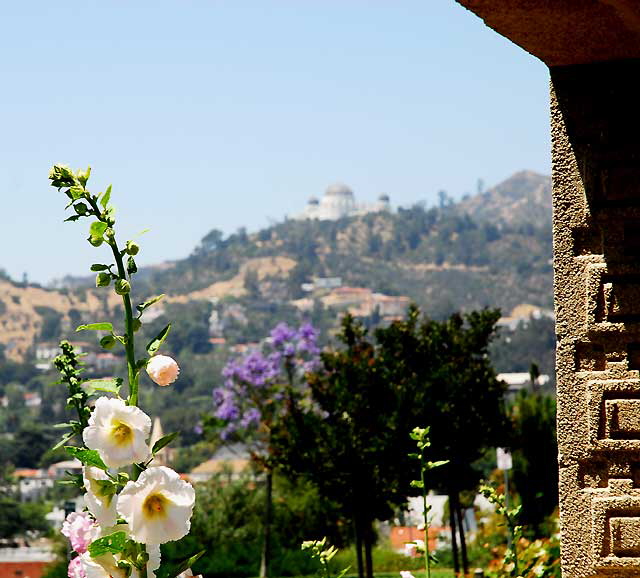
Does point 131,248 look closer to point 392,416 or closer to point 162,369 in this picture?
point 162,369

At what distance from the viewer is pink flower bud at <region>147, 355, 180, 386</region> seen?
5.74ft

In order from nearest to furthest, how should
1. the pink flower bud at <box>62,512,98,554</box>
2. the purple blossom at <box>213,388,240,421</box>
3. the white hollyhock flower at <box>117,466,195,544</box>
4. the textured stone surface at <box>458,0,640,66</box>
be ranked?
1. the white hollyhock flower at <box>117,466,195,544</box>
2. the pink flower bud at <box>62,512,98,554</box>
3. the textured stone surface at <box>458,0,640,66</box>
4. the purple blossom at <box>213,388,240,421</box>

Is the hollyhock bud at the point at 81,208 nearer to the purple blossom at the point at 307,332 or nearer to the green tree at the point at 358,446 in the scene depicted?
the green tree at the point at 358,446

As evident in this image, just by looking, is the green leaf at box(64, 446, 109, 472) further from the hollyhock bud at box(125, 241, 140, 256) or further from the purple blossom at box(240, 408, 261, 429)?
the purple blossom at box(240, 408, 261, 429)

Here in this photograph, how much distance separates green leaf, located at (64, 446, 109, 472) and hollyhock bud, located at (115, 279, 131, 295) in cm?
23

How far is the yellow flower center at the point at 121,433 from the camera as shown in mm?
1699

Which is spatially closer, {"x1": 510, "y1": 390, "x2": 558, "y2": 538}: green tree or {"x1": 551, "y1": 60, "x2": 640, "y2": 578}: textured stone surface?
{"x1": 551, "y1": 60, "x2": 640, "y2": 578}: textured stone surface

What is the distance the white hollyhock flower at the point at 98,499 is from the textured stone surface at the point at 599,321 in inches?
60.3

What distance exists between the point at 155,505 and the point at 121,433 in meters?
0.11

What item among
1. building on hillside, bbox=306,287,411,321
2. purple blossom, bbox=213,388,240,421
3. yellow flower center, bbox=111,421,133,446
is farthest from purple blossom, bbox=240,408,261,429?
building on hillside, bbox=306,287,411,321

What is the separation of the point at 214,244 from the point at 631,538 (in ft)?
583

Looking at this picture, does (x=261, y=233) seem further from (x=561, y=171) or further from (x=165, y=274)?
(x=561, y=171)

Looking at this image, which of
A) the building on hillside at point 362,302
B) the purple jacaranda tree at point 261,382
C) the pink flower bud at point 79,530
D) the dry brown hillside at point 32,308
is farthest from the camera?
the building on hillside at point 362,302

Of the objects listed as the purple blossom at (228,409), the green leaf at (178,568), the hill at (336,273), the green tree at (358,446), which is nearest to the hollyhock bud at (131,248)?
the green leaf at (178,568)
